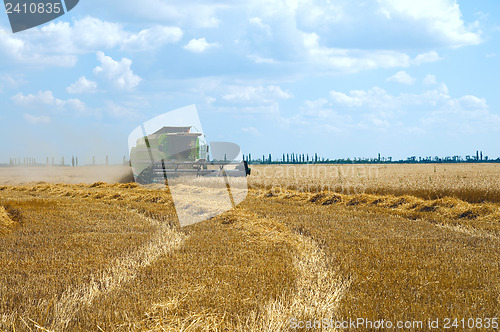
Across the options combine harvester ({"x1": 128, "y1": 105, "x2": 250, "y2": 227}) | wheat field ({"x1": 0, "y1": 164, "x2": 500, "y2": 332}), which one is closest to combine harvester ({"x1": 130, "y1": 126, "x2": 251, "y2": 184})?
combine harvester ({"x1": 128, "y1": 105, "x2": 250, "y2": 227})

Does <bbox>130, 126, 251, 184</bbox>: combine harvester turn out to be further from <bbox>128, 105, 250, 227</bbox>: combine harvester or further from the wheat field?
the wheat field

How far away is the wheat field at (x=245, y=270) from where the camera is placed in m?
4.50

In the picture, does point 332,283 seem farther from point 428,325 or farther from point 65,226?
point 65,226

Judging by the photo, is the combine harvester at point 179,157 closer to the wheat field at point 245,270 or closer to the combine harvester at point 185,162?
the combine harvester at point 185,162

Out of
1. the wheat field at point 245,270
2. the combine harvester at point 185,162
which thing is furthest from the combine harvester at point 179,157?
the wheat field at point 245,270

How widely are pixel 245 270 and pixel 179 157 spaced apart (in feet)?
64.4

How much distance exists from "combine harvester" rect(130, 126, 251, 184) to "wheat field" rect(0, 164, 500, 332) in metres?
11.4

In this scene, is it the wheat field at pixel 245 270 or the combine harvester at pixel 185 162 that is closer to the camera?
the wheat field at pixel 245 270

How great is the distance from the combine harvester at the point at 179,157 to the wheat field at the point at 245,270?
1142cm

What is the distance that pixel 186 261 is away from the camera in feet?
21.7

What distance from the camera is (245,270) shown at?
598 centimetres

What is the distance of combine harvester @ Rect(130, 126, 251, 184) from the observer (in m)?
23.7

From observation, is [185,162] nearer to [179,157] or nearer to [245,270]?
[179,157]

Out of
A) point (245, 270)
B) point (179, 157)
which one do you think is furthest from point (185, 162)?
point (245, 270)
